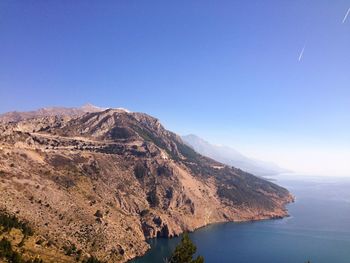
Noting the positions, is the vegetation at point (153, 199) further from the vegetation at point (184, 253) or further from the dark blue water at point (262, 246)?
the vegetation at point (184, 253)

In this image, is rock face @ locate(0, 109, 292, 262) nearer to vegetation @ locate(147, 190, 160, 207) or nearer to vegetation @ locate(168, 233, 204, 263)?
vegetation @ locate(147, 190, 160, 207)

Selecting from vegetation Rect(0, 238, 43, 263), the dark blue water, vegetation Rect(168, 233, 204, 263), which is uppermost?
vegetation Rect(168, 233, 204, 263)

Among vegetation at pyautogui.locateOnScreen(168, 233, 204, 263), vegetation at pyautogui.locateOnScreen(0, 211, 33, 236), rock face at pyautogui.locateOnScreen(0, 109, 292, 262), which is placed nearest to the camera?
vegetation at pyautogui.locateOnScreen(168, 233, 204, 263)

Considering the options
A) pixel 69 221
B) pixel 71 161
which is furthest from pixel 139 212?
pixel 69 221

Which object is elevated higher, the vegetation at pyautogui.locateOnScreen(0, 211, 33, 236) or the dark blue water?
the vegetation at pyautogui.locateOnScreen(0, 211, 33, 236)

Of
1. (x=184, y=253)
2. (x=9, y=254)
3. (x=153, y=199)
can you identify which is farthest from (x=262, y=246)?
(x=9, y=254)

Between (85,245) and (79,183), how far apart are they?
44.0 m

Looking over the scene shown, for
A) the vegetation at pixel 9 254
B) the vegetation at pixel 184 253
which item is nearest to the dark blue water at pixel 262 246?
the vegetation at pixel 9 254

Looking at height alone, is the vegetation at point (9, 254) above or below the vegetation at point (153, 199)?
below

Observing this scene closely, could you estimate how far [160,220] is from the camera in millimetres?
174000

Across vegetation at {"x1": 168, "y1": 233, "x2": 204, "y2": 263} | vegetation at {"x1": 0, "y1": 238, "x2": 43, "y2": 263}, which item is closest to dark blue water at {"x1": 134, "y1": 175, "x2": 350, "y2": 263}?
vegetation at {"x1": 0, "y1": 238, "x2": 43, "y2": 263}

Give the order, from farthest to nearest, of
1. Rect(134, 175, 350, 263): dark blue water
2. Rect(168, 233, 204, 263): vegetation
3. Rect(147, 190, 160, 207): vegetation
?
Rect(147, 190, 160, 207): vegetation < Rect(134, 175, 350, 263): dark blue water < Rect(168, 233, 204, 263): vegetation

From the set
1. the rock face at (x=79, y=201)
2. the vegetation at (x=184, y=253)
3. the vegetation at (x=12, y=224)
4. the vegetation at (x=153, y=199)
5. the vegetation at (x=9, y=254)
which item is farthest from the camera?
the vegetation at (x=153, y=199)

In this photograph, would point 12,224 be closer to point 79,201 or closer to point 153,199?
point 79,201
